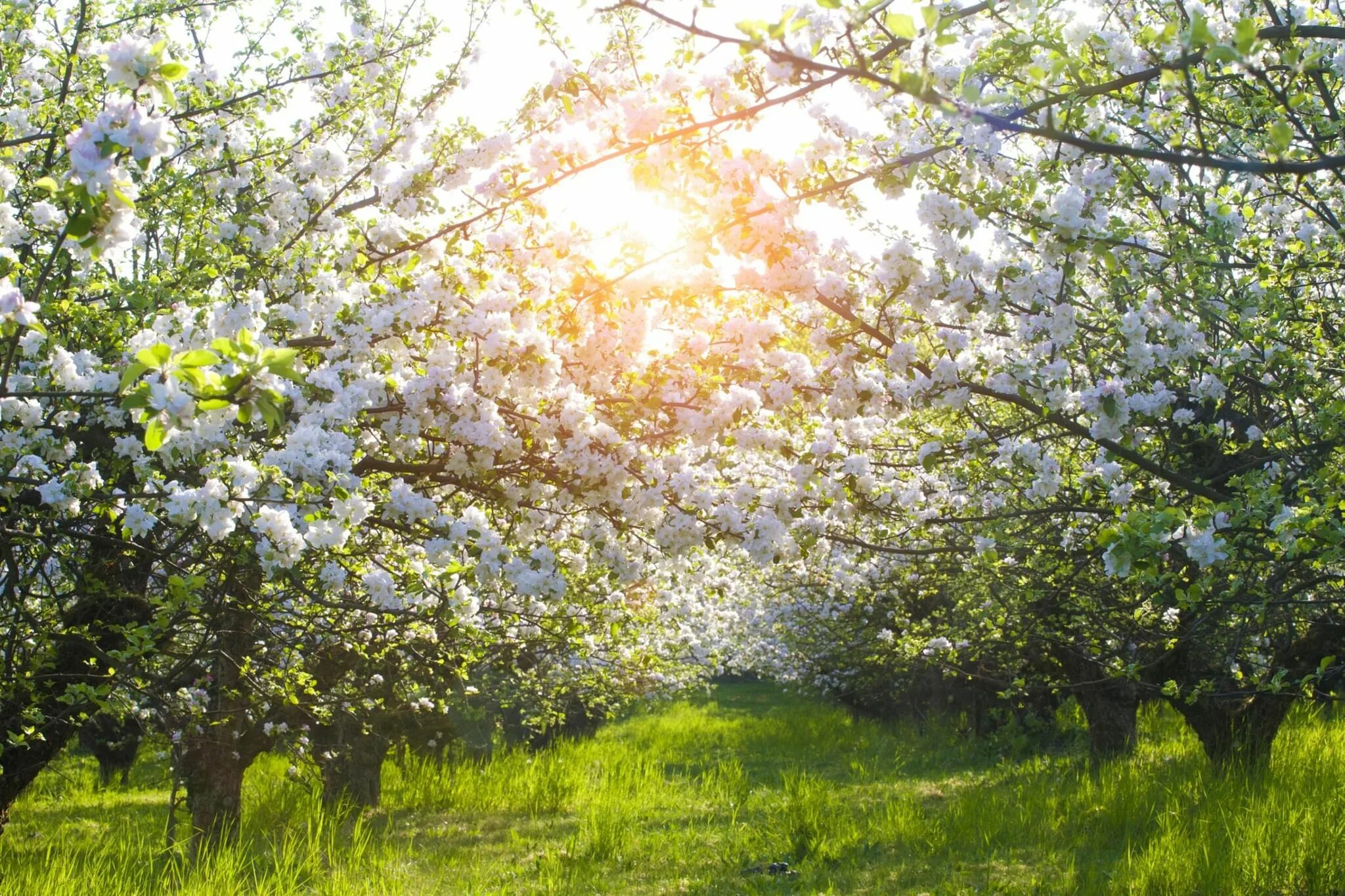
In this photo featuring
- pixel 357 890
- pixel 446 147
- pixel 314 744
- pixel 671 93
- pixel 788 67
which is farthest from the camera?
pixel 314 744

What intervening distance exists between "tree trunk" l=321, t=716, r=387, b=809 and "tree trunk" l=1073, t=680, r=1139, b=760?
8.45 m

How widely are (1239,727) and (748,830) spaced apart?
16.3ft

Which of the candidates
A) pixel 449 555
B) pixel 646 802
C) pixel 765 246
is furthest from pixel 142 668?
pixel 646 802

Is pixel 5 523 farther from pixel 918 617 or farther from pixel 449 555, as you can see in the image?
pixel 918 617

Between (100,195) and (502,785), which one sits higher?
(100,195)

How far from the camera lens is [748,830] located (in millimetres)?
10836

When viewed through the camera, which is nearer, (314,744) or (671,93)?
(671,93)

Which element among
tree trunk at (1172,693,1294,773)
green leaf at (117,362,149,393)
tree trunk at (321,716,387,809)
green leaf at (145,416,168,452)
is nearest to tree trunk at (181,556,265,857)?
tree trunk at (321,716,387,809)

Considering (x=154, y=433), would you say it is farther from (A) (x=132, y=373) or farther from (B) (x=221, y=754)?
(B) (x=221, y=754)

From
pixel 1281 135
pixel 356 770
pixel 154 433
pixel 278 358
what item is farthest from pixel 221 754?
pixel 1281 135

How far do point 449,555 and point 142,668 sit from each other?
121 inches

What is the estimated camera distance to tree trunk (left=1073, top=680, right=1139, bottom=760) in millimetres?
12570

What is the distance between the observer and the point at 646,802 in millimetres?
12578

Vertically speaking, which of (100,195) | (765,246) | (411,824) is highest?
(765,246)
